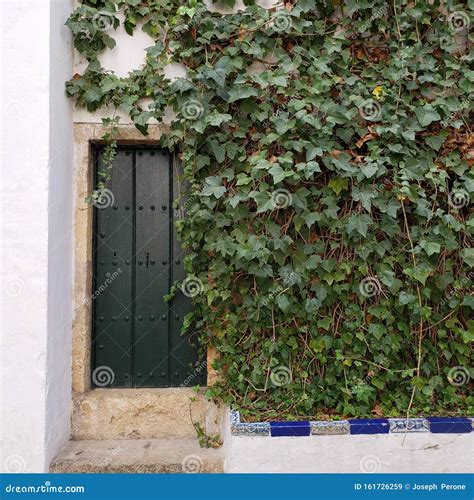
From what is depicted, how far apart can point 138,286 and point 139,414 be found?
0.84m

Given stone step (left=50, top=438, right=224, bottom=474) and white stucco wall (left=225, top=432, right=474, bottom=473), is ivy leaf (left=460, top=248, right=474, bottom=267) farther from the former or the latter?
stone step (left=50, top=438, right=224, bottom=474)

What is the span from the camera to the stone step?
7.91ft

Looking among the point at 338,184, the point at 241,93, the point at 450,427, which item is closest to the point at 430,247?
the point at 338,184

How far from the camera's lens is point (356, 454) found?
7.52 feet

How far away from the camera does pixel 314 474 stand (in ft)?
7.50

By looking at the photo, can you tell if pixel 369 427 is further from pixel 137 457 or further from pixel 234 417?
pixel 137 457

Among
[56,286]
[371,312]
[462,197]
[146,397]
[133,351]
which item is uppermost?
[462,197]

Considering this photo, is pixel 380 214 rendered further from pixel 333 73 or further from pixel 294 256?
pixel 333 73

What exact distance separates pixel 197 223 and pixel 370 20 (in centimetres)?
165

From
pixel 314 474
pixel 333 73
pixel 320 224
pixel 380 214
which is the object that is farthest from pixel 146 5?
pixel 314 474

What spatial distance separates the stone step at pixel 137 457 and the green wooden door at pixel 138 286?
372 mm

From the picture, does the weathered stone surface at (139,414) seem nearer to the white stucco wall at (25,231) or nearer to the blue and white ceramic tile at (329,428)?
the white stucco wall at (25,231)

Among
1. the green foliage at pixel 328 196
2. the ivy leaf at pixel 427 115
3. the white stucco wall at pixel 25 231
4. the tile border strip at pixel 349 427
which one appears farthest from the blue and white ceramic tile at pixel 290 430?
the ivy leaf at pixel 427 115

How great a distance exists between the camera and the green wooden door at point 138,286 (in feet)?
9.09
